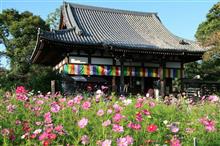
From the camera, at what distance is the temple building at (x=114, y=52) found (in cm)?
1884

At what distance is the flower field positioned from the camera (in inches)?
138

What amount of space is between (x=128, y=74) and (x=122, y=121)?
16.8 m

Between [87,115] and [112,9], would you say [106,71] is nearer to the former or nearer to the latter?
[112,9]

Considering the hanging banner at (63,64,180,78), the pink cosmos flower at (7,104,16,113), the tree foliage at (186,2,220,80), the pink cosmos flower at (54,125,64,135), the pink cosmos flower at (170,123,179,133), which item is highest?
the tree foliage at (186,2,220,80)

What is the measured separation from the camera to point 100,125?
397 centimetres

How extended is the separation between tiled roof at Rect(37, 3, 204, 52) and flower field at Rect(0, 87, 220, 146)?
12757mm

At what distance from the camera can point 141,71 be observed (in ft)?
69.7

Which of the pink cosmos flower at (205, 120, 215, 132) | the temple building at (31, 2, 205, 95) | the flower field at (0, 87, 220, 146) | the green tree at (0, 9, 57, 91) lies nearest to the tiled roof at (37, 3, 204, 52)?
the temple building at (31, 2, 205, 95)

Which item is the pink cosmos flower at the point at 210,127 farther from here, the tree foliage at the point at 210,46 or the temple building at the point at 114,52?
the tree foliage at the point at 210,46

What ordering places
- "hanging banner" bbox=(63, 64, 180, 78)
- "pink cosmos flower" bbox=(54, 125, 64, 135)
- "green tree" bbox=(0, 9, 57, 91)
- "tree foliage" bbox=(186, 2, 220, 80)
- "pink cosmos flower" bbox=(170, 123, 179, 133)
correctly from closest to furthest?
"pink cosmos flower" bbox=(54, 125, 64, 135), "pink cosmos flower" bbox=(170, 123, 179, 133), "tree foliage" bbox=(186, 2, 220, 80), "hanging banner" bbox=(63, 64, 180, 78), "green tree" bbox=(0, 9, 57, 91)

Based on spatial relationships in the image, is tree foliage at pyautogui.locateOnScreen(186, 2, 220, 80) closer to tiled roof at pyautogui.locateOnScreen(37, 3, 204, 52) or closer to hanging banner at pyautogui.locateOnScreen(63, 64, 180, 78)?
tiled roof at pyautogui.locateOnScreen(37, 3, 204, 52)

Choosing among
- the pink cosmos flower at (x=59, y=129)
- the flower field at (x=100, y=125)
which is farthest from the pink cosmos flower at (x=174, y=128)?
the pink cosmos flower at (x=59, y=129)

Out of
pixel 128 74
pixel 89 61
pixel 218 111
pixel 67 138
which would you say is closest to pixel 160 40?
pixel 128 74

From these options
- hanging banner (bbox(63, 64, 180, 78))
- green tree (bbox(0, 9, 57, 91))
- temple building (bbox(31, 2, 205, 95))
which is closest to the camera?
temple building (bbox(31, 2, 205, 95))
